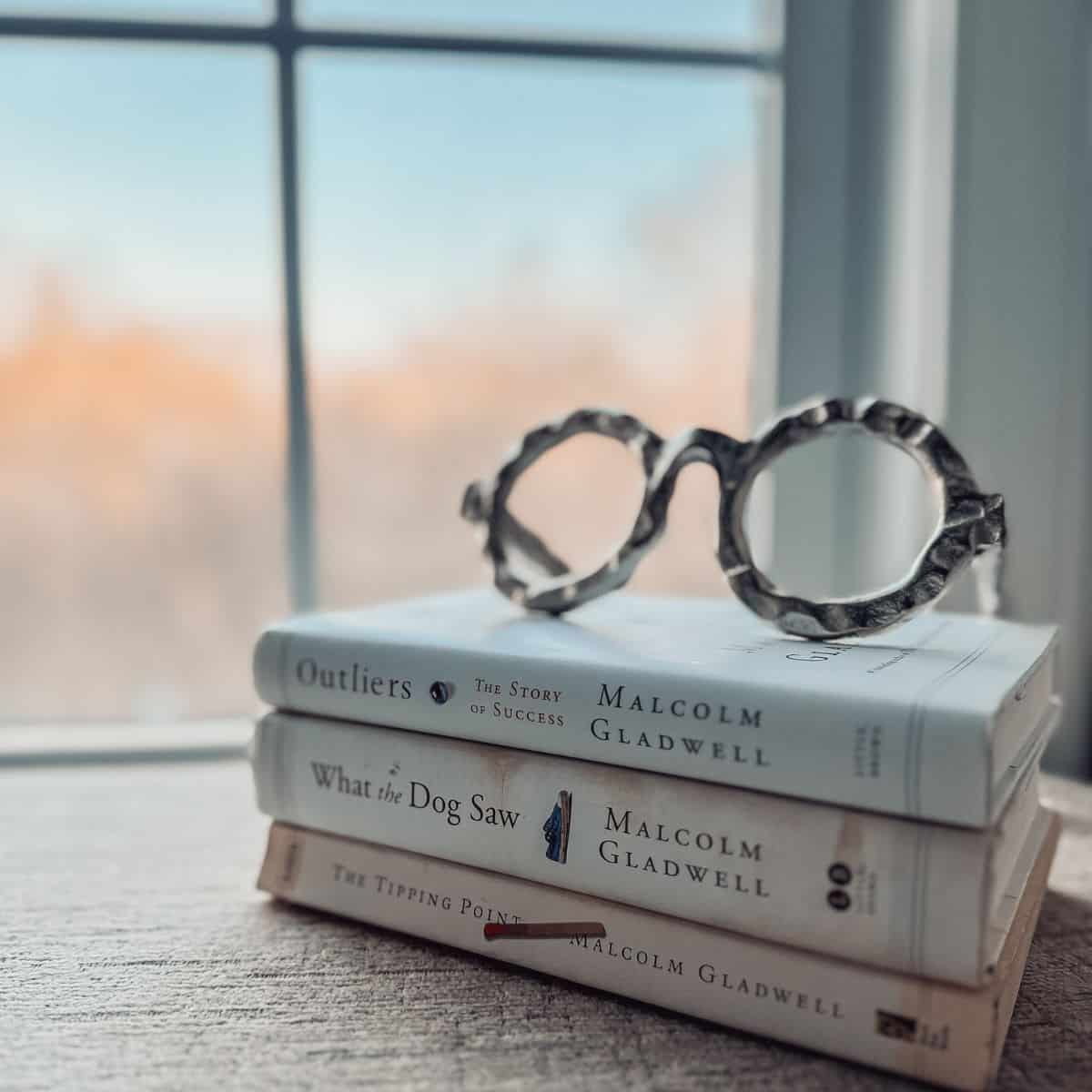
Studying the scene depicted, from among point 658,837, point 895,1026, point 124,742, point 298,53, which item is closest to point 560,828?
point 658,837

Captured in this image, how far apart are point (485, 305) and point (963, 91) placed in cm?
38

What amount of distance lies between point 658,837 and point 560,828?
0.15ft

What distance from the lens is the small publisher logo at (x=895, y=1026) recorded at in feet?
1.18

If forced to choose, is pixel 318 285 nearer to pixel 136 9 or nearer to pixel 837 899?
pixel 136 9

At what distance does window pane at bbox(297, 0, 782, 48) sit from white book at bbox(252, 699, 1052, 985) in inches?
22.2

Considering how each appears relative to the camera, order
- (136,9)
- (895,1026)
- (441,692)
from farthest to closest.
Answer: (136,9)
(441,692)
(895,1026)

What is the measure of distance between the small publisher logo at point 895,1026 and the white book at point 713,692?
0.24ft

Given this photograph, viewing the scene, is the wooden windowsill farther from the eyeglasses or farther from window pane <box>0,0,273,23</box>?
window pane <box>0,0,273,23</box>

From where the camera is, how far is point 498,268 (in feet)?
2.77

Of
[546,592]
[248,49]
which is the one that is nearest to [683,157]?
[248,49]

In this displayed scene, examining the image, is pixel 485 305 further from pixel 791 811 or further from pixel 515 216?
pixel 791 811

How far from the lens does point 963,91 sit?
2.23ft

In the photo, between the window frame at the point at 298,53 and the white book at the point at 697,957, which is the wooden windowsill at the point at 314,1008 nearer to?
the white book at the point at 697,957

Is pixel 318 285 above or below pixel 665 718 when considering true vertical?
above
